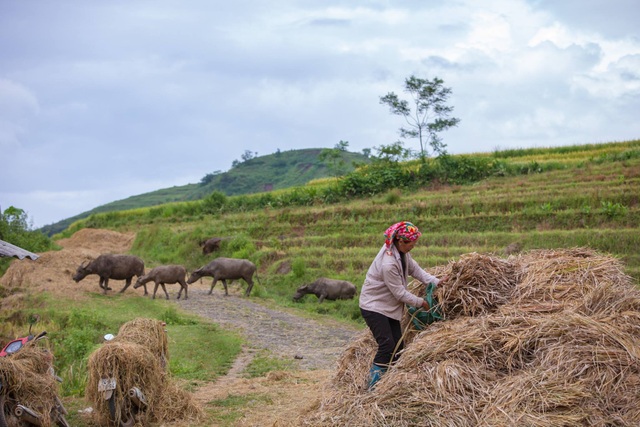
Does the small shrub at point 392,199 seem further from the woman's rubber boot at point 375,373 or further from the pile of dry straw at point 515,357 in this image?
the woman's rubber boot at point 375,373

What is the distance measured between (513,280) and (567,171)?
26787 millimetres

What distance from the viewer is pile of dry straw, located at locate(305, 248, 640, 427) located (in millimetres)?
5629

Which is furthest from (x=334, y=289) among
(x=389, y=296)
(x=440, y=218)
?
(x=389, y=296)

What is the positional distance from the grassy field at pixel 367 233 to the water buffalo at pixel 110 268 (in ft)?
4.99

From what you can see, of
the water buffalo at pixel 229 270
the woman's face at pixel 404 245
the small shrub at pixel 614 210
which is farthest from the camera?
the small shrub at pixel 614 210

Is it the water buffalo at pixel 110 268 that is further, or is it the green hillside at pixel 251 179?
the green hillside at pixel 251 179

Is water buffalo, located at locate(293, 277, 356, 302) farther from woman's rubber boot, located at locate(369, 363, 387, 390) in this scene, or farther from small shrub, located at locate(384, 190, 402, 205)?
woman's rubber boot, located at locate(369, 363, 387, 390)

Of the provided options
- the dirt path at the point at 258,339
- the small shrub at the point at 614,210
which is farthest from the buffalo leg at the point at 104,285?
the small shrub at the point at 614,210

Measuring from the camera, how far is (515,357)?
20.4 ft

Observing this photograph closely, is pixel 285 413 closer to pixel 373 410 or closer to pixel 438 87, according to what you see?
pixel 373 410

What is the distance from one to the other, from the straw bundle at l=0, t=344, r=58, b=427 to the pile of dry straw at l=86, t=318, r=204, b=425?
540 mm

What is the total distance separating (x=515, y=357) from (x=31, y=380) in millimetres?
5101

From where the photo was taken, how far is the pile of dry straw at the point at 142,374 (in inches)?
303

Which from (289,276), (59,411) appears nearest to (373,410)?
(59,411)
